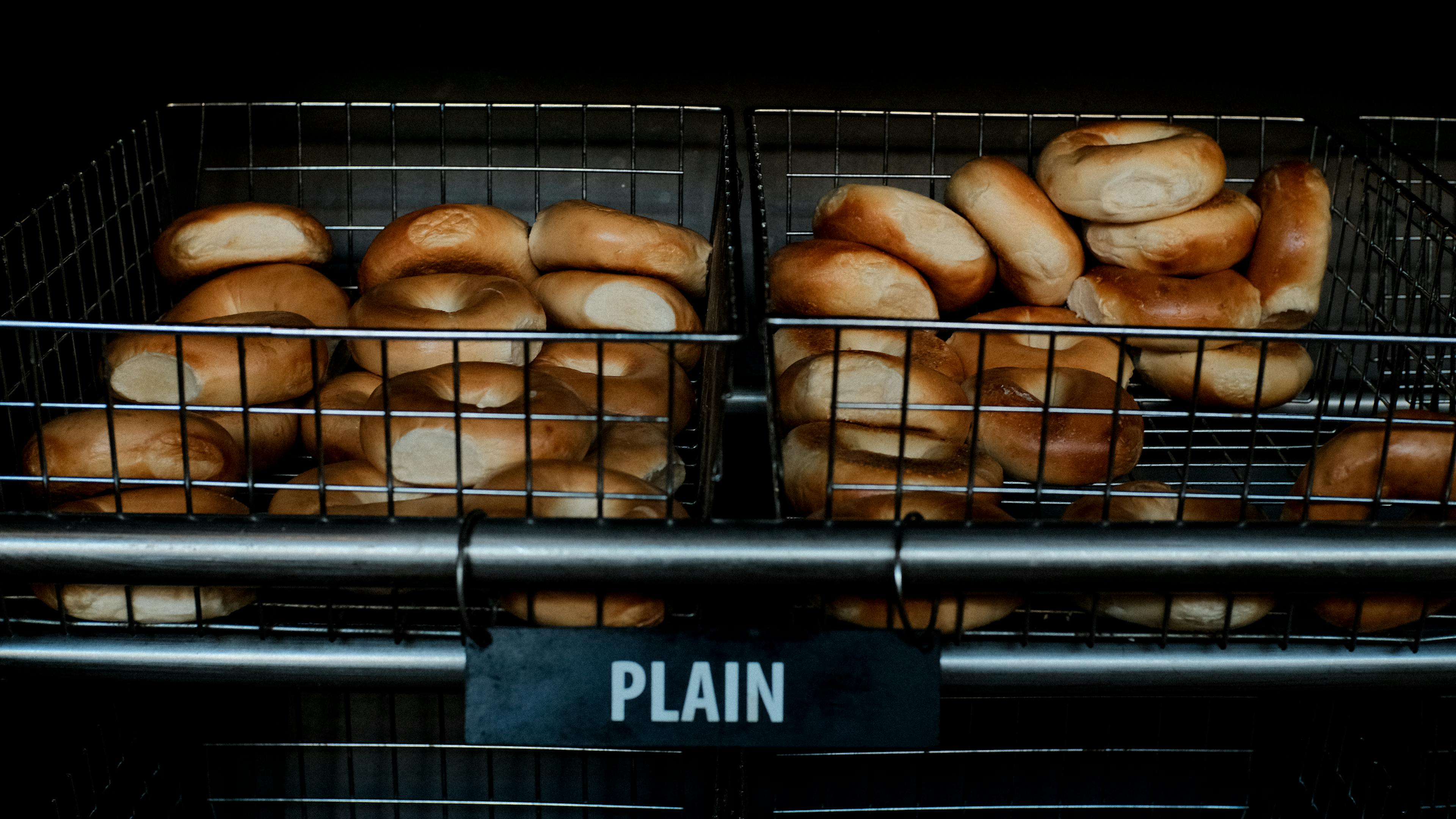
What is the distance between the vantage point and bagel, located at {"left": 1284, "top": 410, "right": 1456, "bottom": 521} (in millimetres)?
927

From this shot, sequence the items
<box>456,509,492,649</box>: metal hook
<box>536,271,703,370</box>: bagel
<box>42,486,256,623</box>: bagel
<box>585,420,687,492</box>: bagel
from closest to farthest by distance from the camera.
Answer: <box>456,509,492,649</box>: metal hook < <box>42,486,256,623</box>: bagel < <box>585,420,687,492</box>: bagel < <box>536,271,703,370</box>: bagel

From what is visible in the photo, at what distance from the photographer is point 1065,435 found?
41.6 inches

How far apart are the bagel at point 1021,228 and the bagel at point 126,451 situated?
2.72ft

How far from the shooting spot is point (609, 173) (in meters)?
1.48

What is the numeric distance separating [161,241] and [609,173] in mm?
522

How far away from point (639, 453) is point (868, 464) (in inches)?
7.8

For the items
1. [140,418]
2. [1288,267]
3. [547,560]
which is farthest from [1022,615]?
[140,418]

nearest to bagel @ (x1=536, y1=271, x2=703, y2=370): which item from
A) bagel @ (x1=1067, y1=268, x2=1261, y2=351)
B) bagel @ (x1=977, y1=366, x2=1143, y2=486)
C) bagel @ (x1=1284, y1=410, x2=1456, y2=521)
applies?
bagel @ (x1=977, y1=366, x2=1143, y2=486)

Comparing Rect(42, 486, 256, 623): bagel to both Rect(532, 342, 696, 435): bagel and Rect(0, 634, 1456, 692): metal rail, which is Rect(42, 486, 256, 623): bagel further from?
Rect(532, 342, 696, 435): bagel

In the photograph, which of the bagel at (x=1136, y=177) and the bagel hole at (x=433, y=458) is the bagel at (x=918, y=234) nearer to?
the bagel at (x=1136, y=177)

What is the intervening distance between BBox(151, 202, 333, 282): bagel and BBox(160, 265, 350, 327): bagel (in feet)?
0.09

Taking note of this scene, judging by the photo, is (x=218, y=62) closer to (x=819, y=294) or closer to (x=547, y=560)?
(x=819, y=294)

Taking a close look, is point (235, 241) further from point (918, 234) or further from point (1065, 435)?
point (1065, 435)

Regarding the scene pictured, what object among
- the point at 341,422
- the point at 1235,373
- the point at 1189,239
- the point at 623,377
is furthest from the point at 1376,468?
the point at 341,422
